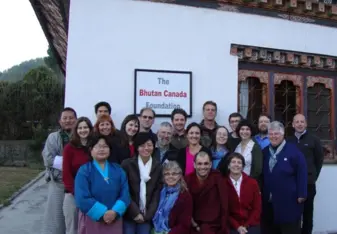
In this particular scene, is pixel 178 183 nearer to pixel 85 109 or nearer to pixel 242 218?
pixel 242 218

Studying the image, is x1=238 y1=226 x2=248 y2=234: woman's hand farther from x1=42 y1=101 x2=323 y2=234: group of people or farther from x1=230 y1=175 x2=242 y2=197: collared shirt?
x1=230 y1=175 x2=242 y2=197: collared shirt

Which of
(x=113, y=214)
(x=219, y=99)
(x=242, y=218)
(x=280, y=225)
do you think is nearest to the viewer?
(x=113, y=214)

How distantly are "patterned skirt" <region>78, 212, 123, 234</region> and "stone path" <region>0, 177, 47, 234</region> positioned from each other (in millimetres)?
3809

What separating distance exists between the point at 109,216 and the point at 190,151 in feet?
3.51

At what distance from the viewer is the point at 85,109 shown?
15.9 feet

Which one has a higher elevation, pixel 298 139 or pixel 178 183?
pixel 298 139

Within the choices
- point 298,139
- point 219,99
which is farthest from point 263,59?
point 298,139

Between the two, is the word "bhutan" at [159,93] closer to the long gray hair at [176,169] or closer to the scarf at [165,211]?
the long gray hair at [176,169]

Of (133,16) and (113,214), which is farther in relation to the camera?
(133,16)

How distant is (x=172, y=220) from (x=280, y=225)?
1341 millimetres

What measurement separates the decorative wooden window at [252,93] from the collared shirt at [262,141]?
3.19 ft

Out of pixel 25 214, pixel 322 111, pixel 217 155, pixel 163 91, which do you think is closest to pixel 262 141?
pixel 217 155

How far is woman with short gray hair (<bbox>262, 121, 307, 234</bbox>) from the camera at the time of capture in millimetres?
4293

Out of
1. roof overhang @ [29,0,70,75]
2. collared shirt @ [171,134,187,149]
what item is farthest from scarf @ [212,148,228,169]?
roof overhang @ [29,0,70,75]
